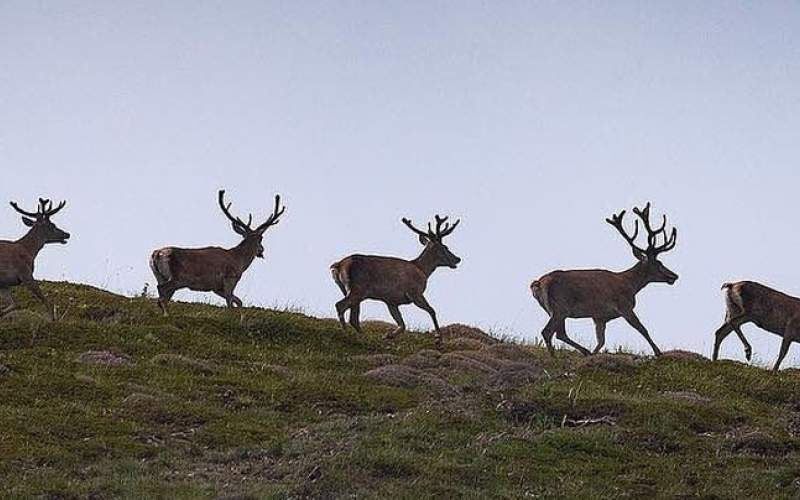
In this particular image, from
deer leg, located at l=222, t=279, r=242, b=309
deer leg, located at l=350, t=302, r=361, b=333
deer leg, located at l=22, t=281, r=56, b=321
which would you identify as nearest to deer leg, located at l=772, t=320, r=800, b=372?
deer leg, located at l=350, t=302, r=361, b=333

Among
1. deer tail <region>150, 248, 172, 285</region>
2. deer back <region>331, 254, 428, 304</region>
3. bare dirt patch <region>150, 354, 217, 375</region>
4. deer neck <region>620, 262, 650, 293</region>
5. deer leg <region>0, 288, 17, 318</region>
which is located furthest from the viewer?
deer neck <region>620, 262, 650, 293</region>

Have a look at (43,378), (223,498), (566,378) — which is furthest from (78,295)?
(223,498)

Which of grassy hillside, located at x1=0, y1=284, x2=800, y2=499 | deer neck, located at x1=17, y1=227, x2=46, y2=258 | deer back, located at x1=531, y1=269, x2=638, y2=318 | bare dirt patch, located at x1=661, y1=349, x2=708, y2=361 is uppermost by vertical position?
deer neck, located at x1=17, y1=227, x2=46, y2=258

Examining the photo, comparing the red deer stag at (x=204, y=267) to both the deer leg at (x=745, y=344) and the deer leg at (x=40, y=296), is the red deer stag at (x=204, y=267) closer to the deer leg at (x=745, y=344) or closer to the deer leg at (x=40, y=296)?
the deer leg at (x=40, y=296)

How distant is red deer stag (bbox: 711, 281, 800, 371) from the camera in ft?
77.7

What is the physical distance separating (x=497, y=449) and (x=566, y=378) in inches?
197

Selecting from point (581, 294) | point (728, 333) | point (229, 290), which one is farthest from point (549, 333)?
point (229, 290)

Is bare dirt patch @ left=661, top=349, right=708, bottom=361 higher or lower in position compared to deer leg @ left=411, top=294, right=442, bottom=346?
lower

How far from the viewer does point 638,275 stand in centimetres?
2603

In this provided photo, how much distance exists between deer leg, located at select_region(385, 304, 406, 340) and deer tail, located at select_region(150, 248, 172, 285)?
402 cm

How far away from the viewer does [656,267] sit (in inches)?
1028

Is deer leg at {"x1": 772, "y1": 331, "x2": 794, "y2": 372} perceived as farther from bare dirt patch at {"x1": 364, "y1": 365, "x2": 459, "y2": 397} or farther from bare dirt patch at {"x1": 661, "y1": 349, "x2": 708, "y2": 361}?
bare dirt patch at {"x1": 364, "y1": 365, "x2": 459, "y2": 397}

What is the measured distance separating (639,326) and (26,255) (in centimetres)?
1071

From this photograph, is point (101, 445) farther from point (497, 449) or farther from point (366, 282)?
point (366, 282)
